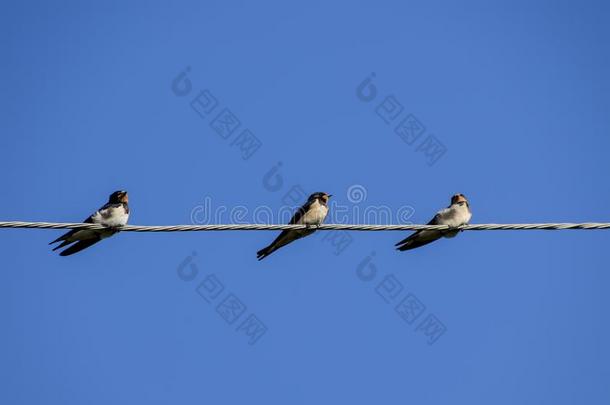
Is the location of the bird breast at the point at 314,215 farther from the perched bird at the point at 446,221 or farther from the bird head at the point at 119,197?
the bird head at the point at 119,197

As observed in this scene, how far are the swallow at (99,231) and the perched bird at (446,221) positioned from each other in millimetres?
2661

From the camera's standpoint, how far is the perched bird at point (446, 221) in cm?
880

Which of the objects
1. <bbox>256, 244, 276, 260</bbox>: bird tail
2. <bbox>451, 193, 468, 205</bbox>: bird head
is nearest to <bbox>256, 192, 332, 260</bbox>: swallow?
<bbox>256, 244, 276, 260</bbox>: bird tail

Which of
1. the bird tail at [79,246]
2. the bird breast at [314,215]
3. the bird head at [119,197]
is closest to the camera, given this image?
the bird tail at [79,246]

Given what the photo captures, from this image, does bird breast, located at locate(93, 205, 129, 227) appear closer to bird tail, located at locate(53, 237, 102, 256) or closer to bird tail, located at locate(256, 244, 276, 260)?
bird tail, located at locate(53, 237, 102, 256)

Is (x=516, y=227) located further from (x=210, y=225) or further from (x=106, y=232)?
(x=106, y=232)

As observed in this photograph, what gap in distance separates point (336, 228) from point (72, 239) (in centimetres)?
270

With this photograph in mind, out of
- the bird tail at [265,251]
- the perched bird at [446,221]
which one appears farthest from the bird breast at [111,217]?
the perched bird at [446,221]

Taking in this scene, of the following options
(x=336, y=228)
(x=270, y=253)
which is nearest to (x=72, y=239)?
(x=270, y=253)

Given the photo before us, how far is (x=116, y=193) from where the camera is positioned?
29.0ft

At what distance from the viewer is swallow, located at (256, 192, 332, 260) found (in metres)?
8.91

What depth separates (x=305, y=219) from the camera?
893cm

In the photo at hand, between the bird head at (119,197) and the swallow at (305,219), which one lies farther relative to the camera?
the swallow at (305,219)

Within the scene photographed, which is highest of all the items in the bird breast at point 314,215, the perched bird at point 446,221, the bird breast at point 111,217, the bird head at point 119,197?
the bird head at point 119,197
